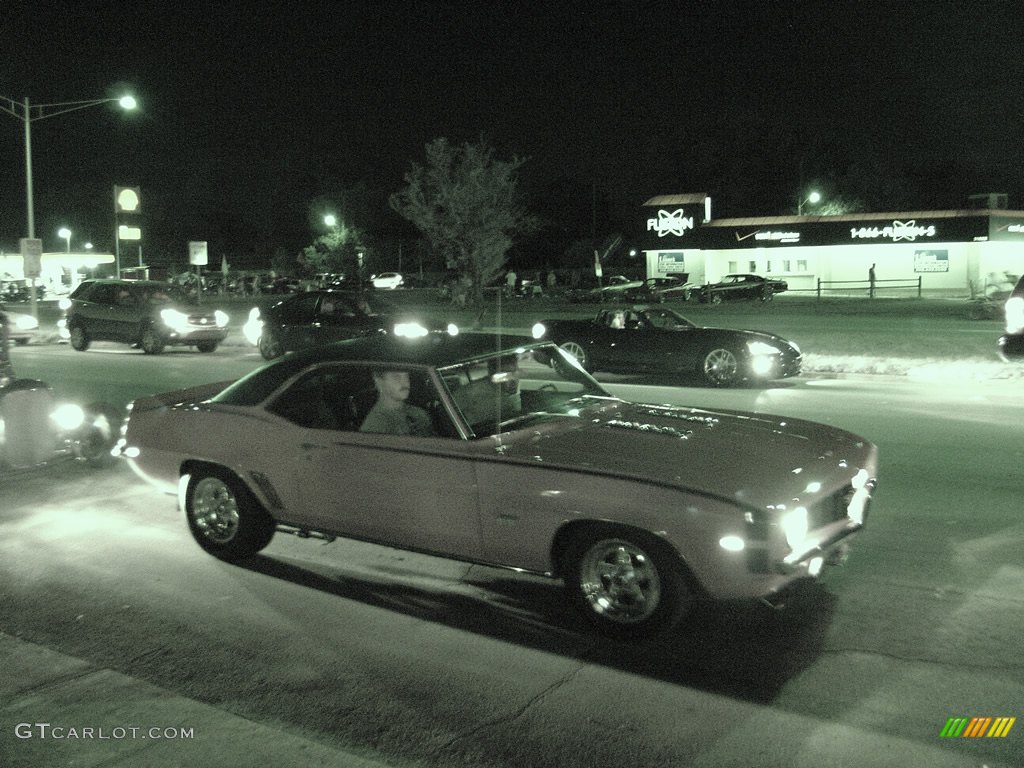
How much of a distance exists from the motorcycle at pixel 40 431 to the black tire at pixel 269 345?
11.7 meters

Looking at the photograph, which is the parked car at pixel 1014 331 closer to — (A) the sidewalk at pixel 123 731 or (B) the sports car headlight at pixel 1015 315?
(B) the sports car headlight at pixel 1015 315

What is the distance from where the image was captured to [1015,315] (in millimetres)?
12516

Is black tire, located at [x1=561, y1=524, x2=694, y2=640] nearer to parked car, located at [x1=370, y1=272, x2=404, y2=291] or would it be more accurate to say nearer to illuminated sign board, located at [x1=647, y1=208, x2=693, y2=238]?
illuminated sign board, located at [x1=647, y1=208, x2=693, y2=238]

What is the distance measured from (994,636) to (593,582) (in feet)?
6.55

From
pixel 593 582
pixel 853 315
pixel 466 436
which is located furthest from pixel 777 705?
pixel 853 315

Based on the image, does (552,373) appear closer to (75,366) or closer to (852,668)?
(852,668)

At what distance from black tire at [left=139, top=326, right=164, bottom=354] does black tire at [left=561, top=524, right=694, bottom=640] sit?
2014 cm

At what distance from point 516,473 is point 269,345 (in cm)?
1775

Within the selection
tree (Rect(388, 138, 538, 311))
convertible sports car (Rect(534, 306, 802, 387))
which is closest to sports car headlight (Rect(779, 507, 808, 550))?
convertible sports car (Rect(534, 306, 802, 387))

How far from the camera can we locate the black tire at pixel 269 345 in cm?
2248

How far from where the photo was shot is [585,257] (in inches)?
3388

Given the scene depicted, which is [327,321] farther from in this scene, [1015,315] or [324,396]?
[324,396]

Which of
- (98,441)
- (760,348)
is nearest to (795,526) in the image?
(98,441)

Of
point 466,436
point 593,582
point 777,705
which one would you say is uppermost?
point 466,436
